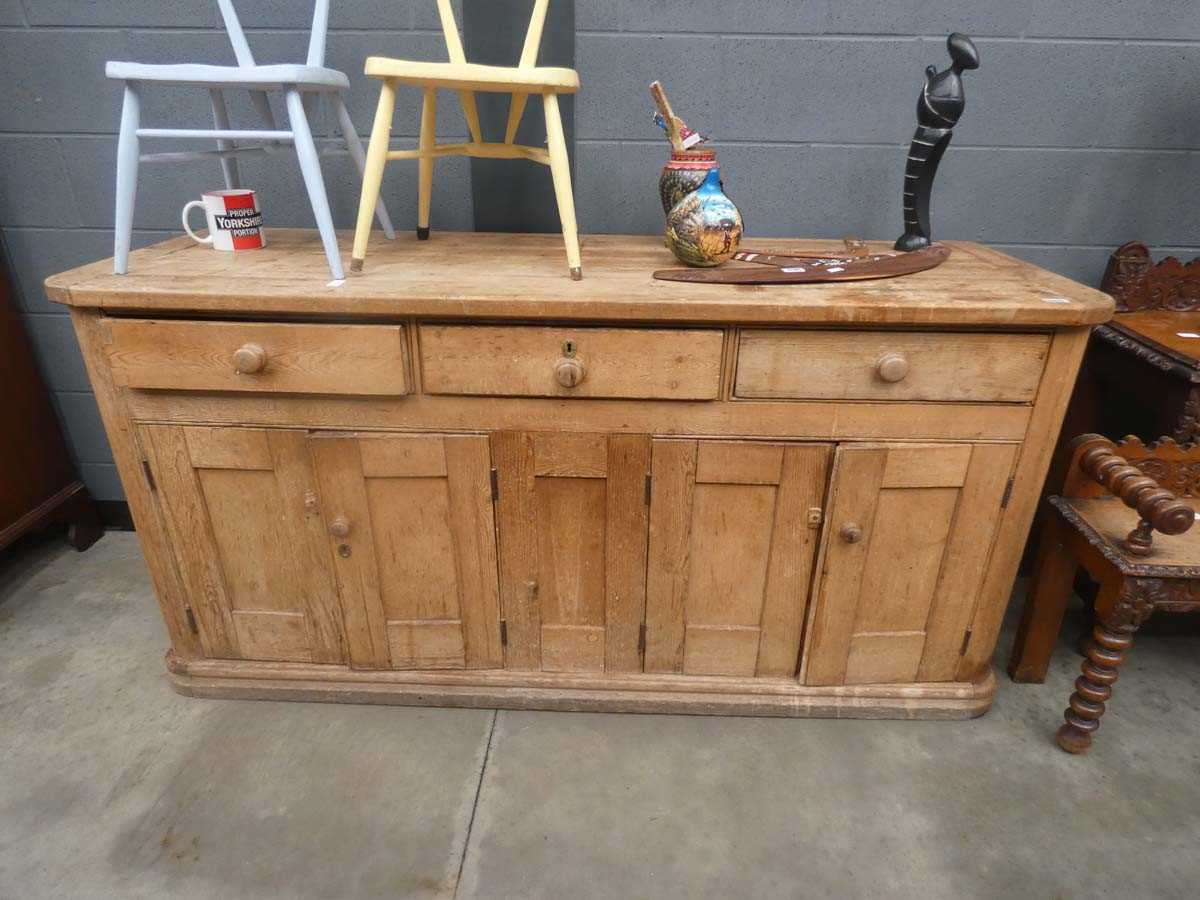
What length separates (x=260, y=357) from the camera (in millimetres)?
1197

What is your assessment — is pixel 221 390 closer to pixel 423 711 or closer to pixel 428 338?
pixel 428 338

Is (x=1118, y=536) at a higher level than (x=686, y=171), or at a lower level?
lower

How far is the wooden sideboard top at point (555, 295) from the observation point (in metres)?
1.14

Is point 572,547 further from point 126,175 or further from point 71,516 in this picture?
point 71,516

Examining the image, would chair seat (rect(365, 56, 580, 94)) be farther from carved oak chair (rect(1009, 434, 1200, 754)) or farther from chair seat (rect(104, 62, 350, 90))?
carved oak chair (rect(1009, 434, 1200, 754))

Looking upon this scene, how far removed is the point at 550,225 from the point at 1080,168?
134 cm

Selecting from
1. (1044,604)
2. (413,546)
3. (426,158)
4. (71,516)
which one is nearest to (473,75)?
(426,158)

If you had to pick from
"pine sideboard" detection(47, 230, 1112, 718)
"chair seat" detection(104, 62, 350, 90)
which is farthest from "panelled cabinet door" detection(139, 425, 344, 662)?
"chair seat" detection(104, 62, 350, 90)

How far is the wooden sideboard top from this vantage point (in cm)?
114

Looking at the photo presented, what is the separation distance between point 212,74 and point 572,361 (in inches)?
33.0

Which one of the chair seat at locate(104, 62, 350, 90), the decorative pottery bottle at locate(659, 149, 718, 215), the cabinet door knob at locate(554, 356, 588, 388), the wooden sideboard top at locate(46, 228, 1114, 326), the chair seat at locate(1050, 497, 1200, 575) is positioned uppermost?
the chair seat at locate(104, 62, 350, 90)

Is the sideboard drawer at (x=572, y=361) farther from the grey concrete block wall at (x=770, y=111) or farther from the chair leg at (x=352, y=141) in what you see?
the grey concrete block wall at (x=770, y=111)

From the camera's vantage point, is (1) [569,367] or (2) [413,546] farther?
(2) [413,546]

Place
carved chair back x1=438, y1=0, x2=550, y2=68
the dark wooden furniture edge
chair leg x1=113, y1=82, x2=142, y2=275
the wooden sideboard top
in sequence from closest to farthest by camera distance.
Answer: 1. the wooden sideboard top
2. chair leg x1=113, y1=82, x2=142, y2=275
3. carved chair back x1=438, y1=0, x2=550, y2=68
4. the dark wooden furniture edge
